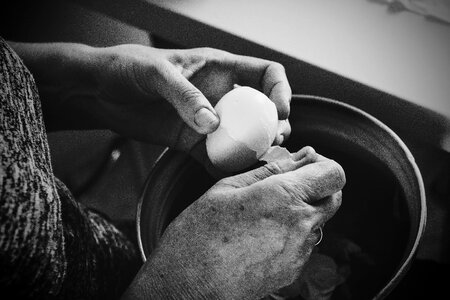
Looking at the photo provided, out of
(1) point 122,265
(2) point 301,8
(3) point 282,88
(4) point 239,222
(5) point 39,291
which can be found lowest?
(1) point 122,265

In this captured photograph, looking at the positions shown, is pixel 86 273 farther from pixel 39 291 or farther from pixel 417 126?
pixel 417 126

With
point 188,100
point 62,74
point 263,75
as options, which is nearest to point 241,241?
point 188,100

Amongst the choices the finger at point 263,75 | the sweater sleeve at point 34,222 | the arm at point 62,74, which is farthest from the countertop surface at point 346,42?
the sweater sleeve at point 34,222

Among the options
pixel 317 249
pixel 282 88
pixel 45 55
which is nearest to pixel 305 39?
pixel 282 88

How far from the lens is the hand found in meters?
0.56

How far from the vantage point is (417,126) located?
0.91m

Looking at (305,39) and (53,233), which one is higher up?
(305,39)

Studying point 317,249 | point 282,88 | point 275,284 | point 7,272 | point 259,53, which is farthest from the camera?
point 259,53

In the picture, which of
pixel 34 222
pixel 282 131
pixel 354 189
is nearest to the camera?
pixel 34 222

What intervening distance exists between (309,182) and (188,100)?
246mm

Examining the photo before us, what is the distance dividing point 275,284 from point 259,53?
571 mm

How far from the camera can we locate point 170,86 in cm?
71

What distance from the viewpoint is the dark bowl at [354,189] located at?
688 millimetres

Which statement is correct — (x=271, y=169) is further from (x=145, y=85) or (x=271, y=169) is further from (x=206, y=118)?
(x=145, y=85)
